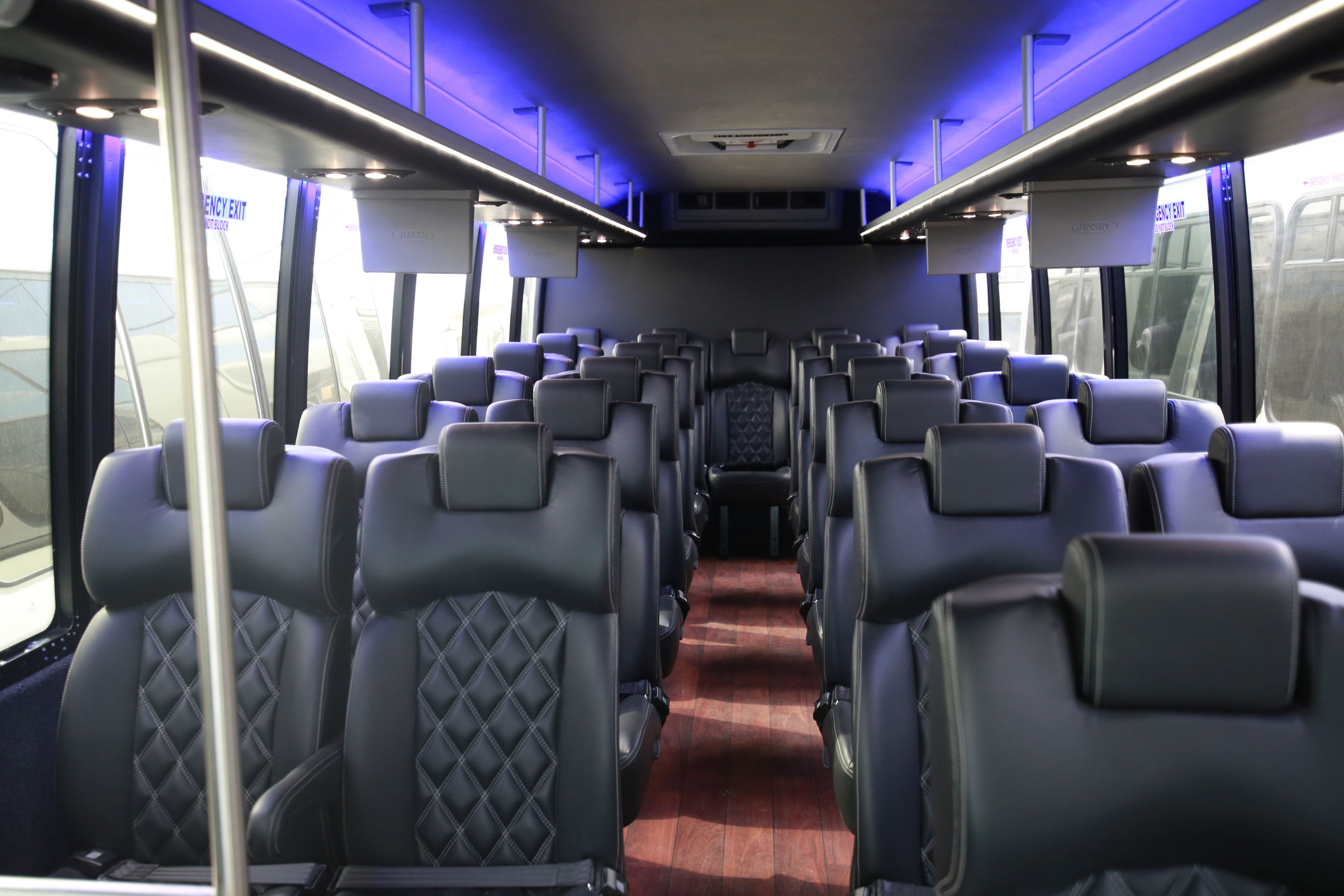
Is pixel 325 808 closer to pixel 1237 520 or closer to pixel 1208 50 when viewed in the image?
pixel 1237 520

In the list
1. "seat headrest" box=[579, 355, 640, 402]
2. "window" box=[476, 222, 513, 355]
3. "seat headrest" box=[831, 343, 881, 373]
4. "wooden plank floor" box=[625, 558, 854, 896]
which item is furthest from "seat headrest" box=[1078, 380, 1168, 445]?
"window" box=[476, 222, 513, 355]

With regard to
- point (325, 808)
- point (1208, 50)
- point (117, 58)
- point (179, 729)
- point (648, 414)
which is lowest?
point (325, 808)

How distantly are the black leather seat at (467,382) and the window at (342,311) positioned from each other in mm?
535

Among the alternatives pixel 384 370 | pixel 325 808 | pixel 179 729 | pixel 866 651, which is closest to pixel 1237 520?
pixel 866 651

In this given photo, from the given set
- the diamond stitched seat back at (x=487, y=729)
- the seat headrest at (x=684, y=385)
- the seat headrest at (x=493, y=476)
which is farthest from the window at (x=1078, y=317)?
the diamond stitched seat back at (x=487, y=729)

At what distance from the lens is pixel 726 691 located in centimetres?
425

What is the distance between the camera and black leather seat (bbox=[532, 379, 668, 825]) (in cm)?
233

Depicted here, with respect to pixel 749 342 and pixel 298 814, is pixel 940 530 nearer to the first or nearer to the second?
pixel 298 814

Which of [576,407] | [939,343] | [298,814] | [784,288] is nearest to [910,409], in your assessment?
[576,407]

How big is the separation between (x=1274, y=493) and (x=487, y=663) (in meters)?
1.98

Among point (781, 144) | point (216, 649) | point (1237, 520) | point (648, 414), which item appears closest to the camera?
point (216, 649)

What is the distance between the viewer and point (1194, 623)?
3.59 ft

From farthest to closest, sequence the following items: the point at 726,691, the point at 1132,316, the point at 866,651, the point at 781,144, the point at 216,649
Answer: the point at 781,144, the point at 1132,316, the point at 726,691, the point at 866,651, the point at 216,649

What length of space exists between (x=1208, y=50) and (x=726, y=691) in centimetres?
315
